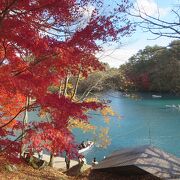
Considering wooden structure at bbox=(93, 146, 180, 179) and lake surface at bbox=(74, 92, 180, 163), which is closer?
wooden structure at bbox=(93, 146, 180, 179)

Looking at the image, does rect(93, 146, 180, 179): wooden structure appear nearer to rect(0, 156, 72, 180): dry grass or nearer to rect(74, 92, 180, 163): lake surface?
rect(0, 156, 72, 180): dry grass

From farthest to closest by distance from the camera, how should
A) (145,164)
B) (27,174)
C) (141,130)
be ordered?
Answer: 1. (141,130)
2. (27,174)
3. (145,164)

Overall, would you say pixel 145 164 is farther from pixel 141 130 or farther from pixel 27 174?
pixel 141 130

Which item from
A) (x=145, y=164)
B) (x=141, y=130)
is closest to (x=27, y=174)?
(x=145, y=164)

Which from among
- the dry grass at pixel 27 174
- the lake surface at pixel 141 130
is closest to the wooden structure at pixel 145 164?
the dry grass at pixel 27 174

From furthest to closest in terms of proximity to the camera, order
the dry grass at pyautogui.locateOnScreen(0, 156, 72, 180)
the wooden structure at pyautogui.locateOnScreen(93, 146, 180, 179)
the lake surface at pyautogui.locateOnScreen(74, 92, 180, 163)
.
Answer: the lake surface at pyautogui.locateOnScreen(74, 92, 180, 163) → the dry grass at pyautogui.locateOnScreen(0, 156, 72, 180) → the wooden structure at pyautogui.locateOnScreen(93, 146, 180, 179)

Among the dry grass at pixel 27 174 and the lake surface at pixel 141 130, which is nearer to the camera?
the dry grass at pixel 27 174

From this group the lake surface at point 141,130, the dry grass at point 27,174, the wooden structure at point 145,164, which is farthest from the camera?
the lake surface at point 141,130

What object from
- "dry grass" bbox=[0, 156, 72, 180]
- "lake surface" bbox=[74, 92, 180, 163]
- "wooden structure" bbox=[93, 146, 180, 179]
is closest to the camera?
"wooden structure" bbox=[93, 146, 180, 179]

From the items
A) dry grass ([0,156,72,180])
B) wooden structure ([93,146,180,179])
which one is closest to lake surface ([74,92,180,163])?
dry grass ([0,156,72,180])

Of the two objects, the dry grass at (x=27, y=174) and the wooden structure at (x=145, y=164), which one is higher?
the wooden structure at (x=145, y=164)

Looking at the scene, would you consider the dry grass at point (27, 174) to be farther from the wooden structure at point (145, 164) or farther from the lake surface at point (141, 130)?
the lake surface at point (141, 130)

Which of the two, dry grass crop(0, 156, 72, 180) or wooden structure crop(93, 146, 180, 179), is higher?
wooden structure crop(93, 146, 180, 179)

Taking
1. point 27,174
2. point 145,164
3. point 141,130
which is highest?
point 145,164
